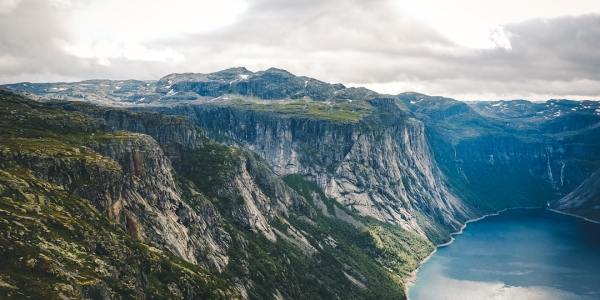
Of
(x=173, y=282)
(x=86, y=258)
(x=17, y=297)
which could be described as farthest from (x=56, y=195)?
(x=17, y=297)

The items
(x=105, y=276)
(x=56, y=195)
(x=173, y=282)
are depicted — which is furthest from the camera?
(x=173, y=282)

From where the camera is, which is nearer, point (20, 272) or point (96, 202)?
point (20, 272)

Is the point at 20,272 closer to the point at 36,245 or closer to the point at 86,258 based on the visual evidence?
the point at 36,245

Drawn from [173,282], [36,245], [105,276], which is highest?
[36,245]

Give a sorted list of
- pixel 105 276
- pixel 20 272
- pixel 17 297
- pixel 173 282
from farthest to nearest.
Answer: pixel 173 282 → pixel 105 276 → pixel 20 272 → pixel 17 297

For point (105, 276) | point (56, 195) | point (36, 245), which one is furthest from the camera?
point (56, 195)

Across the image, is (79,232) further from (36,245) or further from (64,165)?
(64,165)

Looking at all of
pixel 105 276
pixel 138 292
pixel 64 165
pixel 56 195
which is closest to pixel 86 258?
pixel 105 276

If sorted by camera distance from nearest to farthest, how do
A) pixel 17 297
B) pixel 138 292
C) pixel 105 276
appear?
1. pixel 17 297
2. pixel 105 276
3. pixel 138 292

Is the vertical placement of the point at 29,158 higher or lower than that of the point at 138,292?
higher
